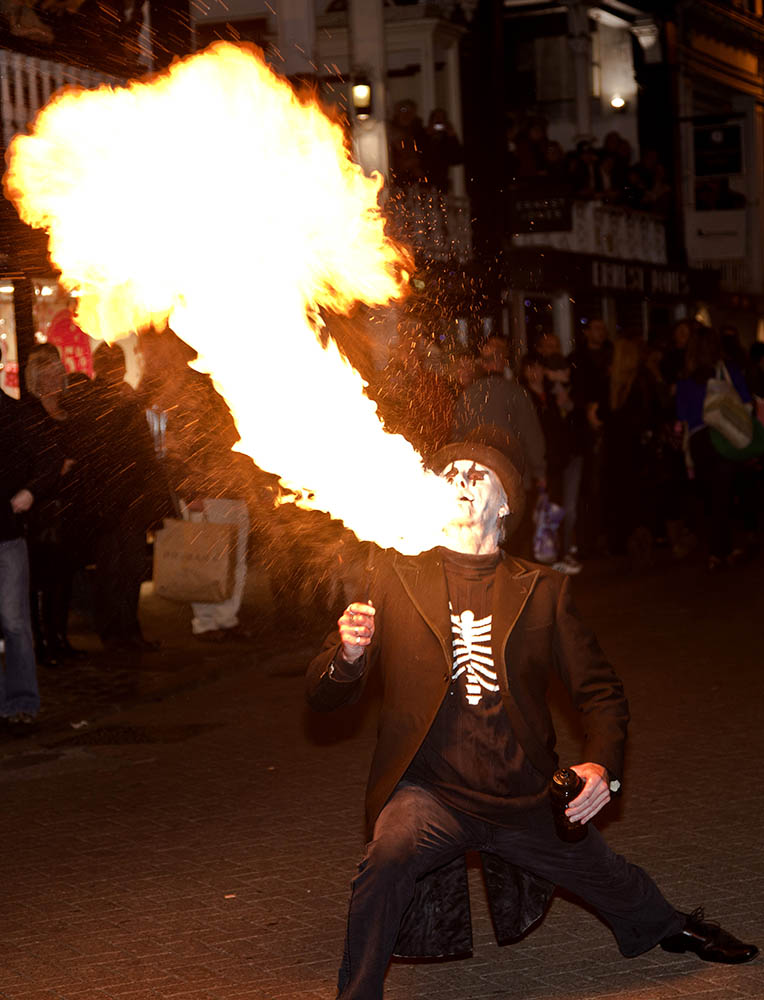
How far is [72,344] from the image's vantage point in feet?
48.4

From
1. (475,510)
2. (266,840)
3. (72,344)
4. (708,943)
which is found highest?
(72,344)

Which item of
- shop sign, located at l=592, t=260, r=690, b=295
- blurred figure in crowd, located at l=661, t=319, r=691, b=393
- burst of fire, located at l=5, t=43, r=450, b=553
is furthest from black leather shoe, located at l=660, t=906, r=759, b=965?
shop sign, located at l=592, t=260, r=690, b=295

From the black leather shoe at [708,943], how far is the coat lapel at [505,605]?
97 centimetres

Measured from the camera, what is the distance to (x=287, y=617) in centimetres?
1201

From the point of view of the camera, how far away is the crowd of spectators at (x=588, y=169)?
2370cm

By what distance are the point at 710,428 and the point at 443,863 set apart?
34.0 ft

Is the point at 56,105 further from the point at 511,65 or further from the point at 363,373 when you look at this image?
the point at 511,65

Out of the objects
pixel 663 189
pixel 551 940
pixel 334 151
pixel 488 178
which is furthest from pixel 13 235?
pixel 663 189

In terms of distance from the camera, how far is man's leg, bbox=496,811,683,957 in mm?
4820

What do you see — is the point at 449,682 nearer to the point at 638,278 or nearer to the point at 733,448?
the point at 733,448

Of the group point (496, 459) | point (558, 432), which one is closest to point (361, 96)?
point (558, 432)

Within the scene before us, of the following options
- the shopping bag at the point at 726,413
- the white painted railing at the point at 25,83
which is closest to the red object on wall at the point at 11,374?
the white painted railing at the point at 25,83

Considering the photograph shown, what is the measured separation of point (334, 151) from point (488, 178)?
695 inches

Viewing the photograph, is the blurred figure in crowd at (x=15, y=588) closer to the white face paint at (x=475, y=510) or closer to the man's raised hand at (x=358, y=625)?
the white face paint at (x=475, y=510)
